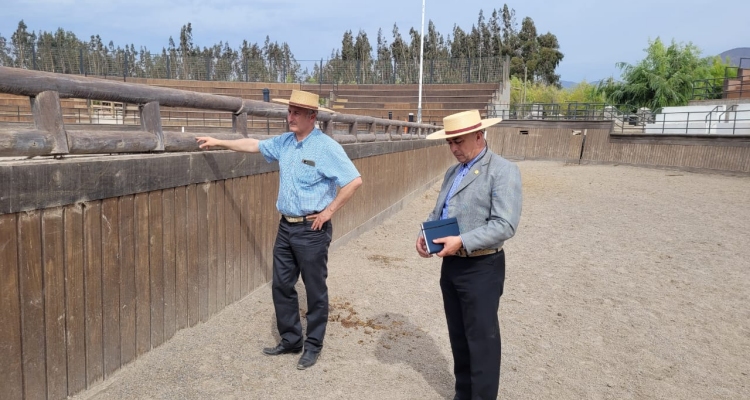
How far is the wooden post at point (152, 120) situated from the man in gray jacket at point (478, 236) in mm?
2123

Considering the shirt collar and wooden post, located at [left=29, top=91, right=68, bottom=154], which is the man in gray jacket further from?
Answer: wooden post, located at [left=29, top=91, right=68, bottom=154]

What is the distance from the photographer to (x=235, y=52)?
90.8m

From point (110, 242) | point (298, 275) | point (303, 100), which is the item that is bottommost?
point (298, 275)

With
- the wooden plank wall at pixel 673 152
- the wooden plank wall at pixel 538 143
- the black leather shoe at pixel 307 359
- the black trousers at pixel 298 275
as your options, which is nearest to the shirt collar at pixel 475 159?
the black trousers at pixel 298 275

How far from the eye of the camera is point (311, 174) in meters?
4.20

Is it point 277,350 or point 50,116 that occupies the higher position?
point 50,116

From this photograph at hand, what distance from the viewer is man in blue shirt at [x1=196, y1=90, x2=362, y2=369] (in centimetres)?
419

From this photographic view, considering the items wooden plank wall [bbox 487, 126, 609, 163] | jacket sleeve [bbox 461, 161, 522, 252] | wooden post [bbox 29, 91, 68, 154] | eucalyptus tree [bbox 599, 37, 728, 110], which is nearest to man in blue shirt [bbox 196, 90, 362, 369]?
jacket sleeve [bbox 461, 161, 522, 252]

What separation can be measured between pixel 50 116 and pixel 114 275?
1034 mm

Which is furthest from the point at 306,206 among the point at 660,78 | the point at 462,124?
the point at 660,78

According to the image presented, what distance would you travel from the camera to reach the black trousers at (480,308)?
11.0 ft

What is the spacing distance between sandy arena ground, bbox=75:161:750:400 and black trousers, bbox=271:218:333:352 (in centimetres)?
23

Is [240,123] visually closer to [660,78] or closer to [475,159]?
[475,159]

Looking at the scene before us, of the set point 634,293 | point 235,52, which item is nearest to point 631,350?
point 634,293
